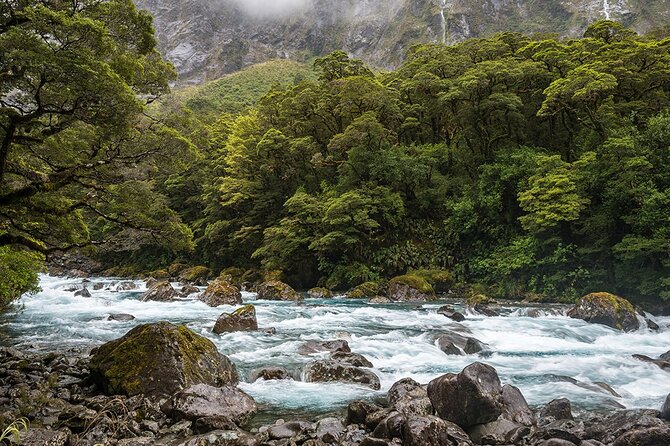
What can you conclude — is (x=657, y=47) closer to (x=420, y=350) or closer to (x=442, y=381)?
(x=420, y=350)

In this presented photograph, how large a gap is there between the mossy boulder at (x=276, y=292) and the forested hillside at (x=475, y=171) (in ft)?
12.0

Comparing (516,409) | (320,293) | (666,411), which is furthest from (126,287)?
(666,411)

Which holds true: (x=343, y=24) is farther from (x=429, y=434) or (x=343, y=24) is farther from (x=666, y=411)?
(x=429, y=434)

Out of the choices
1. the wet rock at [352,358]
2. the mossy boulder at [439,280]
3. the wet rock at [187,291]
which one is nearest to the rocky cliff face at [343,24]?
the mossy boulder at [439,280]

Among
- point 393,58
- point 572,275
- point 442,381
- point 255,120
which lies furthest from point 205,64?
point 442,381

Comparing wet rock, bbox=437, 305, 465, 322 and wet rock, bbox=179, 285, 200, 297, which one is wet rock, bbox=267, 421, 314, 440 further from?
wet rock, bbox=179, 285, 200, 297

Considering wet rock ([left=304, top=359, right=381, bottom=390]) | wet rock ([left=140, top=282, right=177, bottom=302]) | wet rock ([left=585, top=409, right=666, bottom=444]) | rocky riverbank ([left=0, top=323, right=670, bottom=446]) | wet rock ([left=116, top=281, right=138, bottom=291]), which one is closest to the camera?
rocky riverbank ([left=0, top=323, right=670, bottom=446])

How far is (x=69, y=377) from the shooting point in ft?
32.4

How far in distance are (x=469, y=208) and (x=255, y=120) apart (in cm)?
2097

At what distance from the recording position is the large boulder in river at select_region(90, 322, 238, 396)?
347 inches

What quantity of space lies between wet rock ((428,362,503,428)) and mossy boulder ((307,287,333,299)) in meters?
A: 18.7

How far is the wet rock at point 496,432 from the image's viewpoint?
733 cm

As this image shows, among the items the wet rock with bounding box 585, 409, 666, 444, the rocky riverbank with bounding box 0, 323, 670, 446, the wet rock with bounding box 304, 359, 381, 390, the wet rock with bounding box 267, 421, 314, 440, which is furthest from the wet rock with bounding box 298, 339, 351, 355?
the wet rock with bounding box 585, 409, 666, 444

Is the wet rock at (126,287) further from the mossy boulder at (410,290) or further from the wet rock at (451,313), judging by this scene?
the wet rock at (451,313)
